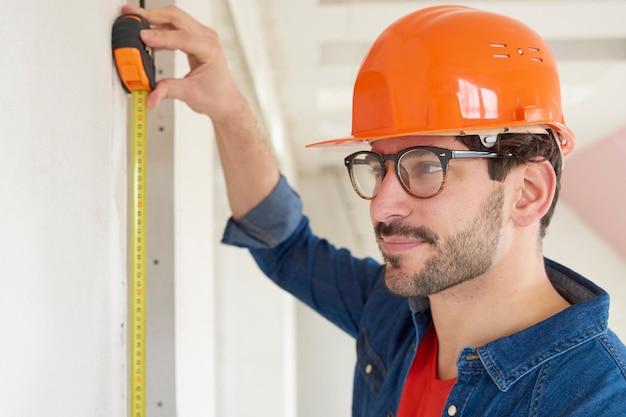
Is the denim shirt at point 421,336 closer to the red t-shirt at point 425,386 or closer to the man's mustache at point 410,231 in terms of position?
the red t-shirt at point 425,386

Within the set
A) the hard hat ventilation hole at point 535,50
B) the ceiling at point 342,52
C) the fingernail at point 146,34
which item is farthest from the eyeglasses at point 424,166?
the ceiling at point 342,52

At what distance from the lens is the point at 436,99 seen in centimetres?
134

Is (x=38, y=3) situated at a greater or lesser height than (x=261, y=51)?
lesser

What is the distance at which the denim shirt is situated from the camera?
1169 millimetres

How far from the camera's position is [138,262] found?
117 cm

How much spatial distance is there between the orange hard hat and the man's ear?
96 millimetres

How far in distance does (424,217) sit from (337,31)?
266cm

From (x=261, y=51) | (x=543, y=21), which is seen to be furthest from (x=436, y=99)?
(x=543, y=21)

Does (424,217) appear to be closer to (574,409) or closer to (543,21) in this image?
(574,409)

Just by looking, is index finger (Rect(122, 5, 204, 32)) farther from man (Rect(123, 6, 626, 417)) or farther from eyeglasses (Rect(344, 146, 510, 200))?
eyeglasses (Rect(344, 146, 510, 200))

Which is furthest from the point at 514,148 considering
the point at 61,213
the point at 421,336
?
the point at 61,213

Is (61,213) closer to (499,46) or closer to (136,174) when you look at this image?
(136,174)

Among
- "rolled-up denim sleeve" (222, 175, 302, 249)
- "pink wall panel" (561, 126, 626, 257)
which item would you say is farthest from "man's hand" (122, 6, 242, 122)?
"pink wall panel" (561, 126, 626, 257)

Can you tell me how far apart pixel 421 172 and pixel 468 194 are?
0.11m
